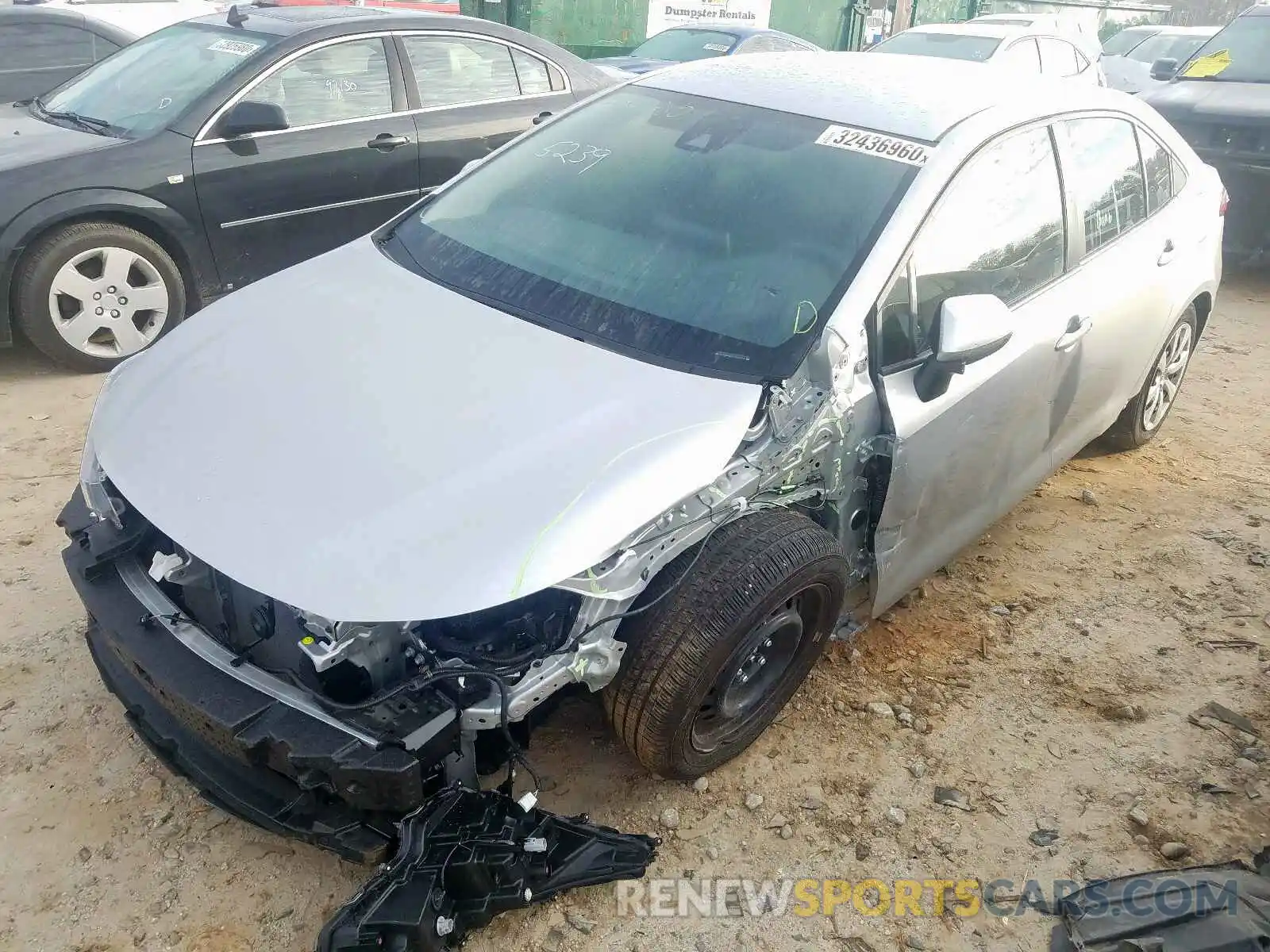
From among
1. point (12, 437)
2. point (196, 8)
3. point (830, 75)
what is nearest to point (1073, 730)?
point (830, 75)

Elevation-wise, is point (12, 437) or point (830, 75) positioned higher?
point (830, 75)

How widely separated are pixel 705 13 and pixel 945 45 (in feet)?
19.3

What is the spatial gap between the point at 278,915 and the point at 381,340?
149 cm

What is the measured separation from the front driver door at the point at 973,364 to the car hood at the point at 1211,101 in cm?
511

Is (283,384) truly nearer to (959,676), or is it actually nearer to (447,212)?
(447,212)

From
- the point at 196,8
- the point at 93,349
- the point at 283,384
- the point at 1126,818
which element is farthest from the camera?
the point at 196,8

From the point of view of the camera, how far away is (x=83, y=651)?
3064mm

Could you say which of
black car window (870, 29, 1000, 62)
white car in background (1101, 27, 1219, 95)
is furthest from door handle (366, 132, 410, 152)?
white car in background (1101, 27, 1219, 95)

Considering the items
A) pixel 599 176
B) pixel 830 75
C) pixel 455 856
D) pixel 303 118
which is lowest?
pixel 455 856

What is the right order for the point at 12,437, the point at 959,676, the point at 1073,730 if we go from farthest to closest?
the point at 12,437 < the point at 959,676 < the point at 1073,730

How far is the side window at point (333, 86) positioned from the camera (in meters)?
5.10

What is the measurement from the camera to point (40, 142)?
4.81m

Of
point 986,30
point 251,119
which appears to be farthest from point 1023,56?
point 251,119

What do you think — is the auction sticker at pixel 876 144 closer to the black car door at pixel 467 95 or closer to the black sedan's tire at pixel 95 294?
the black car door at pixel 467 95
